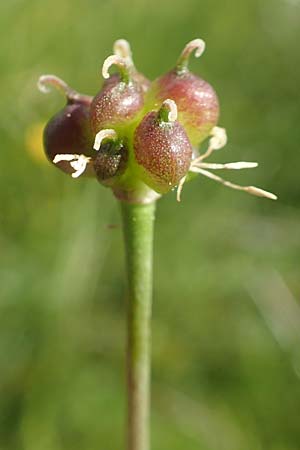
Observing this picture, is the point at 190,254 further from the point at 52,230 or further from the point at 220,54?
the point at 220,54

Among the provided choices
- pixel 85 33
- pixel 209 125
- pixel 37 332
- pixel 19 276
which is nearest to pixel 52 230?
pixel 19 276

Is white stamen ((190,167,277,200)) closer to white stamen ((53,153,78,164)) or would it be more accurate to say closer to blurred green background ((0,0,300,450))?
white stamen ((53,153,78,164))

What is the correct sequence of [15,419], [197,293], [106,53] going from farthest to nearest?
[106,53] → [197,293] → [15,419]

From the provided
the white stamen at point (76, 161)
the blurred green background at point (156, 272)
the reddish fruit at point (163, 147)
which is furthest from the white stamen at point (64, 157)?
the blurred green background at point (156, 272)

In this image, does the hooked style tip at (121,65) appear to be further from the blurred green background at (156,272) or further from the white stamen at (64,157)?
the blurred green background at (156,272)

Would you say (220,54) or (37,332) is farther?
(220,54)

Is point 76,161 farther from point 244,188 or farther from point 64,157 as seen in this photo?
point 244,188
